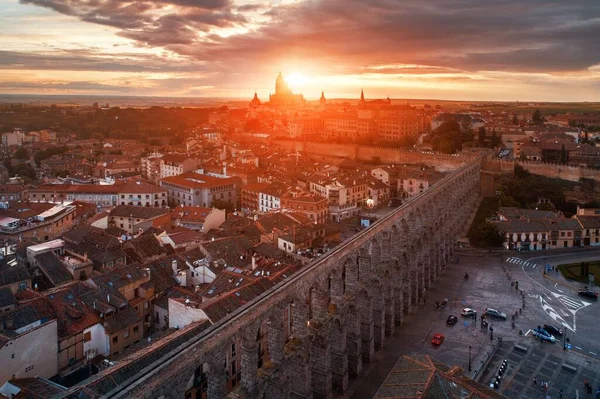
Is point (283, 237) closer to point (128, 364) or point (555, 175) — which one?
point (128, 364)

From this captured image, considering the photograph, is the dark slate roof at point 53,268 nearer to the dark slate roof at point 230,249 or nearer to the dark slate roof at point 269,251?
the dark slate roof at point 230,249

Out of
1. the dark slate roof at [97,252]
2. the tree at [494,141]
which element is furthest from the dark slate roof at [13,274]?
the tree at [494,141]

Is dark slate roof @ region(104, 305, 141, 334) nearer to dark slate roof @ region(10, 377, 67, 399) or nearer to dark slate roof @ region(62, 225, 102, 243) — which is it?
dark slate roof @ region(10, 377, 67, 399)

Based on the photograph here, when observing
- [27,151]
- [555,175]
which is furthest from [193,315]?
[27,151]

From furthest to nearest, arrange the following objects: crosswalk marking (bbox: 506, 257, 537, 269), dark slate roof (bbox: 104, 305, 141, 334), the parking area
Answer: crosswalk marking (bbox: 506, 257, 537, 269)
the parking area
dark slate roof (bbox: 104, 305, 141, 334)

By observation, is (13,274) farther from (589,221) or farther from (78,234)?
(589,221)

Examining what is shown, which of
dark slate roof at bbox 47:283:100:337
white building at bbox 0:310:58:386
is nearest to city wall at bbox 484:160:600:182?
dark slate roof at bbox 47:283:100:337
